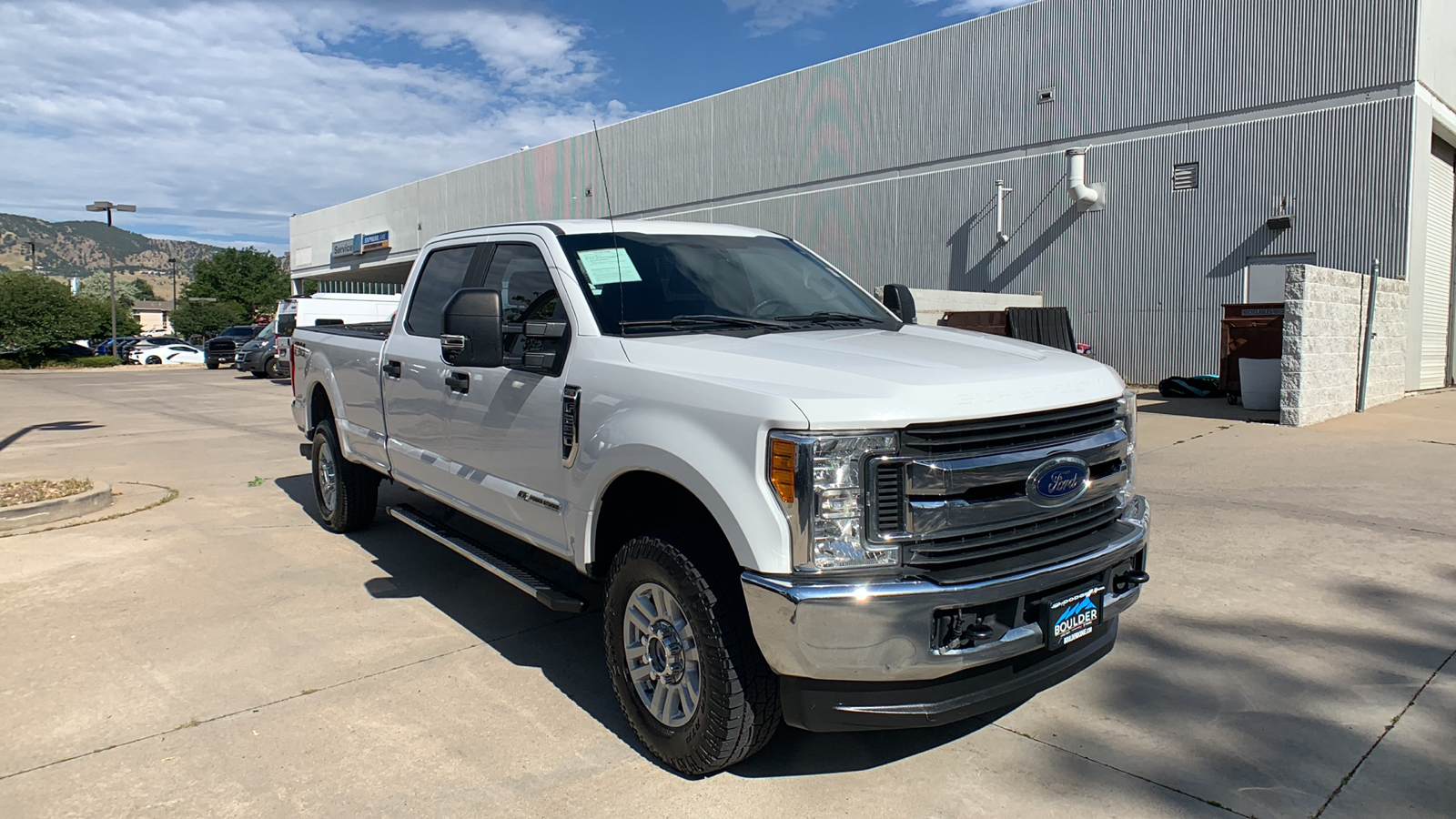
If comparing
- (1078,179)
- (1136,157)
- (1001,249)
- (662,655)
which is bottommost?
(662,655)

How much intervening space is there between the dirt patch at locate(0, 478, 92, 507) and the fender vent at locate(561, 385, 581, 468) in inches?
240

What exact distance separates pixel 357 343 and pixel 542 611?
234cm

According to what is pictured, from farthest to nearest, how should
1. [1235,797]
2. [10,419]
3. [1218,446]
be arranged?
[10,419]
[1218,446]
[1235,797]

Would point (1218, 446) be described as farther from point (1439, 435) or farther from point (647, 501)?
point (647, 501)

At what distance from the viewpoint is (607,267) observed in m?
4.32

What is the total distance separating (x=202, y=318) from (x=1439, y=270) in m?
91.8

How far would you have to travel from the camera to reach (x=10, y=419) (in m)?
16.1

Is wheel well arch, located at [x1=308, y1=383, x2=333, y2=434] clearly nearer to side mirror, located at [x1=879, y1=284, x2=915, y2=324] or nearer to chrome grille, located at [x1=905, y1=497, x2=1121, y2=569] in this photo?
side mirror, located at [x1=879, y1=284, x2=915, y2=324]

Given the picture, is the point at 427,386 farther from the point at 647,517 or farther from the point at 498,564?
the point at 647,517

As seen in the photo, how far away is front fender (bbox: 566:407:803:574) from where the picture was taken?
2.97 metres

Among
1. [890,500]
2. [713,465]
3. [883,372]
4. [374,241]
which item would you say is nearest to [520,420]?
[713,465]

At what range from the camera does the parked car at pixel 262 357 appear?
27312 mm

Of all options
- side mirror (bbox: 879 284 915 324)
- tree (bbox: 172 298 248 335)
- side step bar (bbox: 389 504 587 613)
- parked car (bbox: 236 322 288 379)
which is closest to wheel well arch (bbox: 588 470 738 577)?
side step bar (bbox: 389 504 587 613)

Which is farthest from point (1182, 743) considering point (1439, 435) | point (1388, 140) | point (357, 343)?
point (1388, 140)
